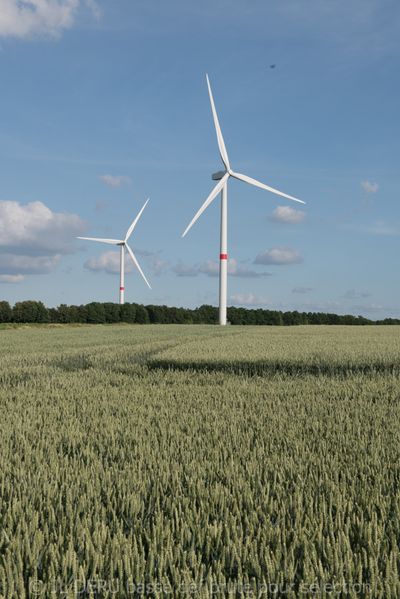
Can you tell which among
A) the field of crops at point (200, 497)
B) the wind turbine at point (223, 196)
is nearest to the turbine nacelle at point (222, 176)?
the wind turbine at point (223, 196)

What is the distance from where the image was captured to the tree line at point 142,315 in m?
99.8

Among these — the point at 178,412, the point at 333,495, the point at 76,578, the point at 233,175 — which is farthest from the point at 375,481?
the point at 233,175

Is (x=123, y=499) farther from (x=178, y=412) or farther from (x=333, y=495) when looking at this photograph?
(x=178, y=412)

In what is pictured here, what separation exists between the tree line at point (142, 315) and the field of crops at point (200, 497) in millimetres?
94619

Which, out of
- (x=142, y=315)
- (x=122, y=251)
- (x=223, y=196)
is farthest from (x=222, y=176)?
(x=142, y=315)

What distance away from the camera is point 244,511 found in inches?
154

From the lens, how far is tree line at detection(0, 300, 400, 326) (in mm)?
99750

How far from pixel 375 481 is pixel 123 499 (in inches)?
81.6

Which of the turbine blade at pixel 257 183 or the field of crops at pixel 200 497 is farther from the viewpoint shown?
the turbine blade at pixel 257 183

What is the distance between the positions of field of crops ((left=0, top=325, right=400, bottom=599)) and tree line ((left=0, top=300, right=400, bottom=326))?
310 ft

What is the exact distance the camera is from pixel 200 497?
13.7 ft

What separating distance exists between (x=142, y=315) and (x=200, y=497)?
10698 centimetres

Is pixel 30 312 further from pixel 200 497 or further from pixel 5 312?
pixel 200 497

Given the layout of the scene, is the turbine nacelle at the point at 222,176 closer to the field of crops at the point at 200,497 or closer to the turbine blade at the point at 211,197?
the turbine blade at the point at 211,197
